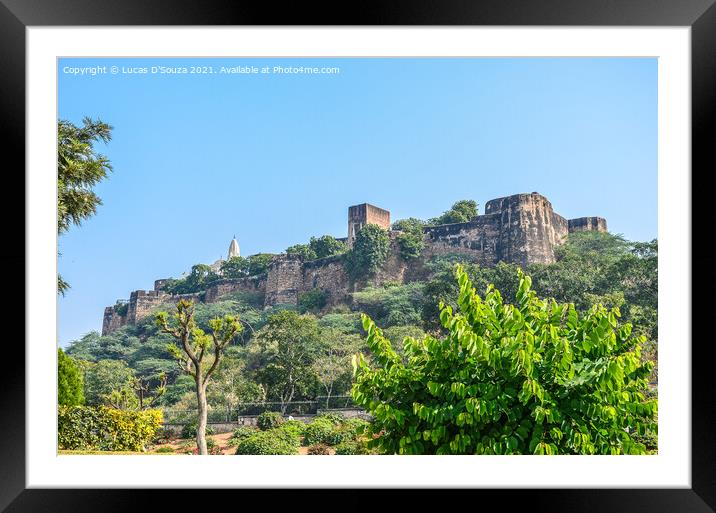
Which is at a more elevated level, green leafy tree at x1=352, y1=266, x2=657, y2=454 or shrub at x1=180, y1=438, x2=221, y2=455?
green leafy tree at x1=352, y1=266, x2=657, y2=454

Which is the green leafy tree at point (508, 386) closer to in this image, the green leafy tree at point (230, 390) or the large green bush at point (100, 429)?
the large green bush at point (100, 429)

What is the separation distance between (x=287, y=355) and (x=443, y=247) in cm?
409

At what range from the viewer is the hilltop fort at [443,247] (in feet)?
38.9

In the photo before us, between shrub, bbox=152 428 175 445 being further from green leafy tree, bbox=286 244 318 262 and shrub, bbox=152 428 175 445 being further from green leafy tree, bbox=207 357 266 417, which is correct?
green leafy tree, bbox=286 244 318 262

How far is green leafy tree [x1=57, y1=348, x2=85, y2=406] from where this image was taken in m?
4.32

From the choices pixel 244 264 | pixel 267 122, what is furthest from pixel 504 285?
pixel 244 264

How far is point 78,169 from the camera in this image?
494 centimetres

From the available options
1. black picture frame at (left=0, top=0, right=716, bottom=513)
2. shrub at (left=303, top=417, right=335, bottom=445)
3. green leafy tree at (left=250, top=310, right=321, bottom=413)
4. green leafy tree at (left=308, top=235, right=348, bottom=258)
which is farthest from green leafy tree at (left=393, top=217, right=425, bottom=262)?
black picture frame at (left=0, top=0, right=716, bottom=513)

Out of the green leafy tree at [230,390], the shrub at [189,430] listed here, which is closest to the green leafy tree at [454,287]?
the green leafy tree at [230,390]

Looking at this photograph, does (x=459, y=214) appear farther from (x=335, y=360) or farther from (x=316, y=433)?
(x=316, y=433)

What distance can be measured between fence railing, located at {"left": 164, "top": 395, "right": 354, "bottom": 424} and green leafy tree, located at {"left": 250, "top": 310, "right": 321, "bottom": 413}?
138 millimetres

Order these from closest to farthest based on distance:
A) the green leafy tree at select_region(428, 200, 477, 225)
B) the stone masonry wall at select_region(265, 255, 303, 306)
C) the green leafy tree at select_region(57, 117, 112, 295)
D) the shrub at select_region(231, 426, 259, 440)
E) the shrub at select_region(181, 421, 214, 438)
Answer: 1. the green leafy tree at select_region(57, 117, 112, 295)
2. the shrub at select_region(181, 421, 214, 438)
3. the shrub at select_region(231, 426, 259, 440)
4. the green leafy tree at select_region(428, 200, 477, 225)
5. the stone masonry wall at select_region(265, 255, 303, 306)
